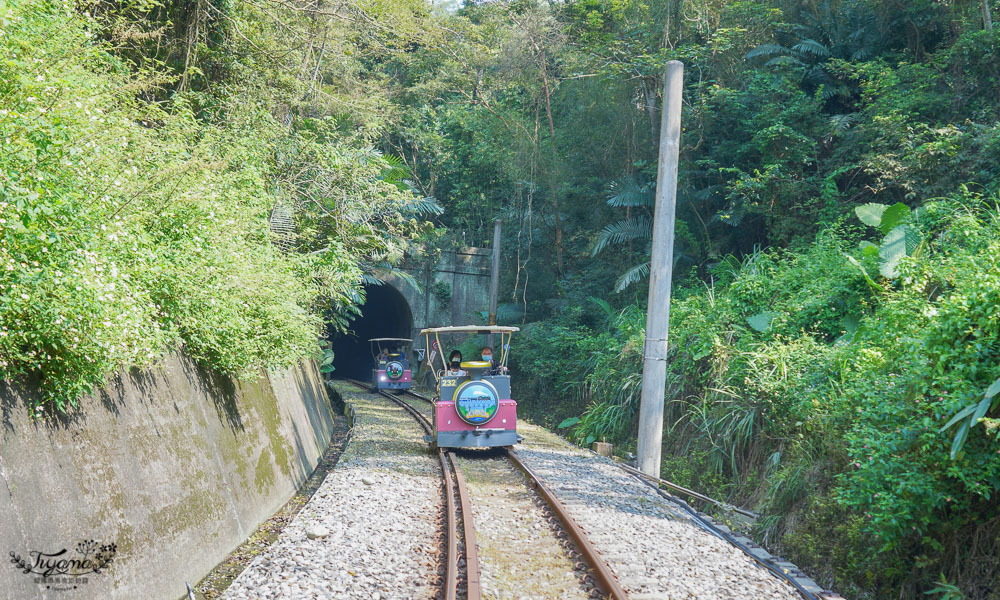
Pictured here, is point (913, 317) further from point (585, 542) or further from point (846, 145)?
point (846, 145)

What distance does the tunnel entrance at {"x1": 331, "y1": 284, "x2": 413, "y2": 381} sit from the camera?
3102 centimetres

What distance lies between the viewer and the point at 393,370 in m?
25.8

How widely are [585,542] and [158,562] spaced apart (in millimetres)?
3640

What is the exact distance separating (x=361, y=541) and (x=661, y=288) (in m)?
6.25

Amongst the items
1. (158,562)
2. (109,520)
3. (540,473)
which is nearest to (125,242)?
(109,520)

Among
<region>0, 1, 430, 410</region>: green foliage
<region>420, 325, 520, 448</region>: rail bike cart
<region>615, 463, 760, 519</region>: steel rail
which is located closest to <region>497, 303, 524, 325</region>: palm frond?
<region>0, 1, 430, 410</region>: green foliage

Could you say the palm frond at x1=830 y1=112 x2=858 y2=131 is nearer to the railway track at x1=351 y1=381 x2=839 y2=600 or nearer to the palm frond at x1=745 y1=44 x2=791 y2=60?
the palm frond at x1=745 y1=44 x2=791 y2=60

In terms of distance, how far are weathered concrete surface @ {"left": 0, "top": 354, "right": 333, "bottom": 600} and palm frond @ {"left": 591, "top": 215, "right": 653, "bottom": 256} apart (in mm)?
12027

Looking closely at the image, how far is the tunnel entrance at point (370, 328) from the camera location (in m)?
31.0

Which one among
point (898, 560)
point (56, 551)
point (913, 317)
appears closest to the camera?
point (56, 551)

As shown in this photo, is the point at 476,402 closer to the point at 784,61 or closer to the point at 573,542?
the point at 573,542

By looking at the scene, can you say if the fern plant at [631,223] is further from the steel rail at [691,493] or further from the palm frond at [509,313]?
the steel rail at [691,493]

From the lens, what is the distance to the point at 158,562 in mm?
5230

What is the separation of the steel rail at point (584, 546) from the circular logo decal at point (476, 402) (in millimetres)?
1968
